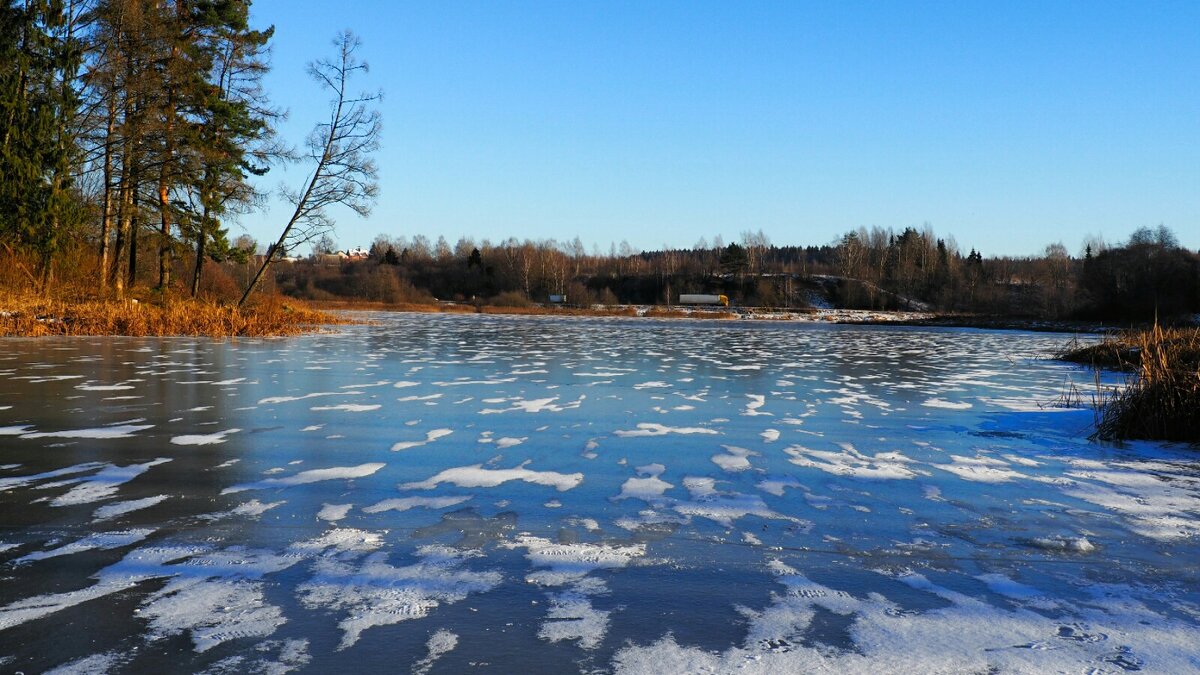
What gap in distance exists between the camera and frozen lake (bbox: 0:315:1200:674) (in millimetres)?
2352

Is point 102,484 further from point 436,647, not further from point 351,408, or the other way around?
point 351,408

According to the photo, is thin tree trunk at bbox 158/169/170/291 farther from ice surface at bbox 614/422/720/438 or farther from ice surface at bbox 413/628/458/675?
ice surface at bbox 413/628/458/675

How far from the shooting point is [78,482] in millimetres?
4207

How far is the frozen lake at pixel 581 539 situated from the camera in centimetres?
235

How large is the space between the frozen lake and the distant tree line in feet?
161

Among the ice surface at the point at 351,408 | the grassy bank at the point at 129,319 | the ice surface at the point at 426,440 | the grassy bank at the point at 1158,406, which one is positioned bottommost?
the ice surface at the point at 426,440

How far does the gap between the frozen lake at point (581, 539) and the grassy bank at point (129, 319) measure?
11267mm

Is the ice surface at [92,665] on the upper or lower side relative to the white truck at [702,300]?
lower

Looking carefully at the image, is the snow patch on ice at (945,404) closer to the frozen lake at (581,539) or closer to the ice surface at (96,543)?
the frozen lake at (581,539)

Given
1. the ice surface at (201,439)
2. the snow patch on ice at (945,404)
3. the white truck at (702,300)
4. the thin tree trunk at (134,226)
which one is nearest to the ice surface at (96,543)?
the ice surface at (201,439)

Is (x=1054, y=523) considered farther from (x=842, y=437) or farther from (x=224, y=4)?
(x=224, y=4)

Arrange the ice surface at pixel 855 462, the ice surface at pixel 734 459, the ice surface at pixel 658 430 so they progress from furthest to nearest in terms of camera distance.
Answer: the ice surface at pixel 658 430
the ice surface at pixel 734 459
the ice surface at pixel 855 462

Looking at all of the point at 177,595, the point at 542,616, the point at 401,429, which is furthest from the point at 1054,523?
the point at 401,429

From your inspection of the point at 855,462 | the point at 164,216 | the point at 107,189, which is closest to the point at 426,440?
the point at 855,462
